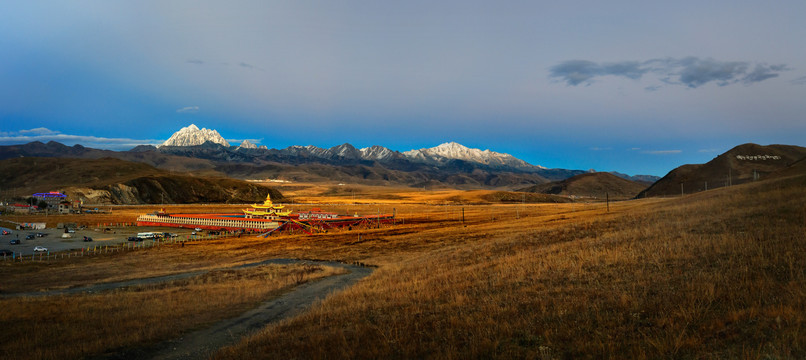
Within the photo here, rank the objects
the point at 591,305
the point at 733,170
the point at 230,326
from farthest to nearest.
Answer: the point at 733,170, the point at 230,326, the point at 591,305

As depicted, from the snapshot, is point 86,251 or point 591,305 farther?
point 86,251

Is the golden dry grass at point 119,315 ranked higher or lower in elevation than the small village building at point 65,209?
lower

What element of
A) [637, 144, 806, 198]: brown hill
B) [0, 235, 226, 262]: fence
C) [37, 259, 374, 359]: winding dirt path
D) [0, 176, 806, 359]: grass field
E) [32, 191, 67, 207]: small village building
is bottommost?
[0, 235, 226, 262]: fence

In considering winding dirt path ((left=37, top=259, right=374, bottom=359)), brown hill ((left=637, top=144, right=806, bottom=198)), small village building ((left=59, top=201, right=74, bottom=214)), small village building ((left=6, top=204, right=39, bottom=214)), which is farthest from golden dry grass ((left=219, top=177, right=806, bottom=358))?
brown hill ((left=637, top=144, right=806, bottom=198))

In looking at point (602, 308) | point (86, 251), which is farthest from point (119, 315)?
point (86, 251)

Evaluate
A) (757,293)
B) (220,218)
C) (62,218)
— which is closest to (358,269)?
(757,293)

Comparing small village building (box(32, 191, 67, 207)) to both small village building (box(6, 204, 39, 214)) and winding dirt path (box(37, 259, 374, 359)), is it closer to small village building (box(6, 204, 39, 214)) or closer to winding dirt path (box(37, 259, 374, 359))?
small village building (box(6, 204, 39, 214))

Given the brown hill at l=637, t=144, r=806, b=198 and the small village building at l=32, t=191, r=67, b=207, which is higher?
the brown hill at l=637, t=144, r=806, b=198

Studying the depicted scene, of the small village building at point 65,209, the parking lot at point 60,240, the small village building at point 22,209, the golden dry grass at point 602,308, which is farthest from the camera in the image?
the small village building at point 22,209

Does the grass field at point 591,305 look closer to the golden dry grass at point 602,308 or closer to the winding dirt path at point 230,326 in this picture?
the golden dry grass at point 602,308

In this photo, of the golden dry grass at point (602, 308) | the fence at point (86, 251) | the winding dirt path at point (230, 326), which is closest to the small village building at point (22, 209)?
the fence at point (86, 251)

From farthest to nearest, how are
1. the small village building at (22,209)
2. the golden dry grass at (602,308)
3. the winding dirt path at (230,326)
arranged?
the small village building at (22,209)
the winding dirt path at (230,326)
the golden dry grass at (602,308)

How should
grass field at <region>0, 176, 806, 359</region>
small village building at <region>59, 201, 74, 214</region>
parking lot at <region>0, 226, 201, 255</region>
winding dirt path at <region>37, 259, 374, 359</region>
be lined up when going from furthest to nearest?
small village building at <region>59, 201, 74, 214</region>, parking lot at <region>0, 226, 201, 255</region>, winding dirt path at <region>37, 259, 374, 359</region>, grass field at <region>0, 176, 806, 359</region>

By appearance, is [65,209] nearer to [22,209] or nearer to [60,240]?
[22,209]
